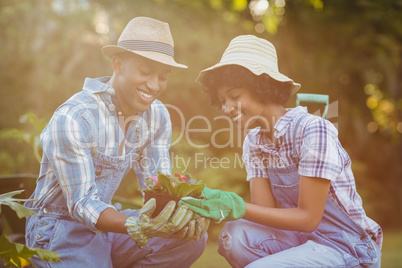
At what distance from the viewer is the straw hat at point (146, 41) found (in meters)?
2.19

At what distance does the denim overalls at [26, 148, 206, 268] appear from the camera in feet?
6.78

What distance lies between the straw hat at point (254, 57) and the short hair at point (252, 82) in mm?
31

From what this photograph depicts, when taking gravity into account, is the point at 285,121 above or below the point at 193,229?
above

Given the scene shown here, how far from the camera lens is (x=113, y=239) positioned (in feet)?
7.70

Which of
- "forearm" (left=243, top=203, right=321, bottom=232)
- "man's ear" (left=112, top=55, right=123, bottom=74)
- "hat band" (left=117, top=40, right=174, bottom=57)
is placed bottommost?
"forearm" (left=243, top=203, right=321, bottom=232)

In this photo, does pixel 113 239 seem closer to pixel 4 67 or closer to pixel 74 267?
pixel 74 267

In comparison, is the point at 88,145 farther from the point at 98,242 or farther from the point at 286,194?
the point at 286,194

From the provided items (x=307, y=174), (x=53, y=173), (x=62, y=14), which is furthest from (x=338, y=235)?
(x=62, y=14)

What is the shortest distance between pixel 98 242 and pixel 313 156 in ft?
3.77

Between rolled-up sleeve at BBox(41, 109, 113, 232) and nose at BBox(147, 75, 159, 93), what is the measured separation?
0.41 metres

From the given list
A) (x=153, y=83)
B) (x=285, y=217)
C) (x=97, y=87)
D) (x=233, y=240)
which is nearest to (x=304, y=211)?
(x=285, y=217)

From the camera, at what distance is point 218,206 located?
182 centimetres

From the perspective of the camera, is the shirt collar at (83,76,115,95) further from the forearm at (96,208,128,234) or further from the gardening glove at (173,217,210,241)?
the gardening glove at (173,217,210,241)

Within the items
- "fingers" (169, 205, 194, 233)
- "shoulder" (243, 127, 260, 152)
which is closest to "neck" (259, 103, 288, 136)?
"shoulder" (243, 127, 260, 152)
